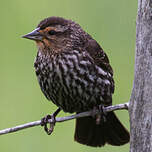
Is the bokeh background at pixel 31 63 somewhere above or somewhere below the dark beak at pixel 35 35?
below

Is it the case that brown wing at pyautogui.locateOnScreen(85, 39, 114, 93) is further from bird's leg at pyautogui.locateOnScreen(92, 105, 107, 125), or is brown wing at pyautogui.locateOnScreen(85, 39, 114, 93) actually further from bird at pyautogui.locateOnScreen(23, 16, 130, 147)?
bird's leg at pyautogui.locateOnScreen(92, 105, 107, 125)

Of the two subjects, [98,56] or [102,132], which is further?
[102,132]

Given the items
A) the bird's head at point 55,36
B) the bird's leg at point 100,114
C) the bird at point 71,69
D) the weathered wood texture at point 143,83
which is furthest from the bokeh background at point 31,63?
the weathered wood texture at point 143,83

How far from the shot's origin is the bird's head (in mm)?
4684

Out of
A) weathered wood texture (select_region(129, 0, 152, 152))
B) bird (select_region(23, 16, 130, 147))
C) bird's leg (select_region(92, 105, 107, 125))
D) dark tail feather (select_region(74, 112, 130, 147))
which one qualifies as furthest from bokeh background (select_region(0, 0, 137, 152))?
weathered wood texture (select_region(129, 0, 152, 152))

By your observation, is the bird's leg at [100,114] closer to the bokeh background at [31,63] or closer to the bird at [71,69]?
the bird at [71,69]

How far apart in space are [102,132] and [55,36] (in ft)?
3.10

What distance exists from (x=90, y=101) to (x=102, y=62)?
0.34 m

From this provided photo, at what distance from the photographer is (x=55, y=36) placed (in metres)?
4.73

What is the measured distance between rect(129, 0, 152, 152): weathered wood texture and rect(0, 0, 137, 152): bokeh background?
1.96 meters

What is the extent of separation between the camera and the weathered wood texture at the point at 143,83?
3.61m

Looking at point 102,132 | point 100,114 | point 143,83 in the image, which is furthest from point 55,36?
point 143,83

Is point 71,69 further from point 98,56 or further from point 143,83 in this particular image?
point 143,83

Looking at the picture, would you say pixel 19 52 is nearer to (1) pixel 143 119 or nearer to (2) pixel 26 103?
(2) pixel 26 103
